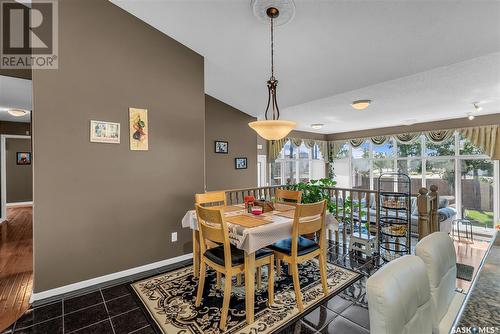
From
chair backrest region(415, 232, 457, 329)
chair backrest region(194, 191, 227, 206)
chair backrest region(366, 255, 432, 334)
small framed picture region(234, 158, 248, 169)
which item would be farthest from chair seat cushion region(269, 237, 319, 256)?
small framed picture region(234, 158, 248, 169)

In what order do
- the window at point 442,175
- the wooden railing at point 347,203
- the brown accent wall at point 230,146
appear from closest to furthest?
the wooden railing at point 347,203 < the brown accent wall at point 230,146 < the window at point 442,175

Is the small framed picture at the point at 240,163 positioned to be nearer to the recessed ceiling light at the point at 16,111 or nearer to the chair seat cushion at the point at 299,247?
the chair seat cushion at the point at 299,247

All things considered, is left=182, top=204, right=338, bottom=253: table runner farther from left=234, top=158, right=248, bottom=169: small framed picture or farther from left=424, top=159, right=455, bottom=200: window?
left=424, top=159, right=455, bottom=200: window

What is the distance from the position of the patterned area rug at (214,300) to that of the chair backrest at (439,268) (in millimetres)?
1223

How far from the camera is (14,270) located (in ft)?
9.98

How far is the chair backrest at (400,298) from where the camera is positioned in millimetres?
790

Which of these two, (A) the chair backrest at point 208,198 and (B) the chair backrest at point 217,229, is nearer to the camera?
(B) the chair backrest at point 217,229

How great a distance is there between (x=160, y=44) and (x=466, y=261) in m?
6.24

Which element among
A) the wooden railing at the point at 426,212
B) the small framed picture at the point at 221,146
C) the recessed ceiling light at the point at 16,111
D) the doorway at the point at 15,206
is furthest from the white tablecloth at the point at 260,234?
the recessed ceiling light at the point at 16,111

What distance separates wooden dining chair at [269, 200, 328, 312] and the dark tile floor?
19 centimetres

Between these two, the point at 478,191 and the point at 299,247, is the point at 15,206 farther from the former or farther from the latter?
the point at 478,191

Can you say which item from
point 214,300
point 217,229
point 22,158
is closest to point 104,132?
point 217,229

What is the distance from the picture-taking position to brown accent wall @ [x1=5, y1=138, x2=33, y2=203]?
731 cm

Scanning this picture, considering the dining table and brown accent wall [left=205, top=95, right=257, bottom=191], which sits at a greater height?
brown accent wall [left=205, top=95, right=257, bottom=191]
